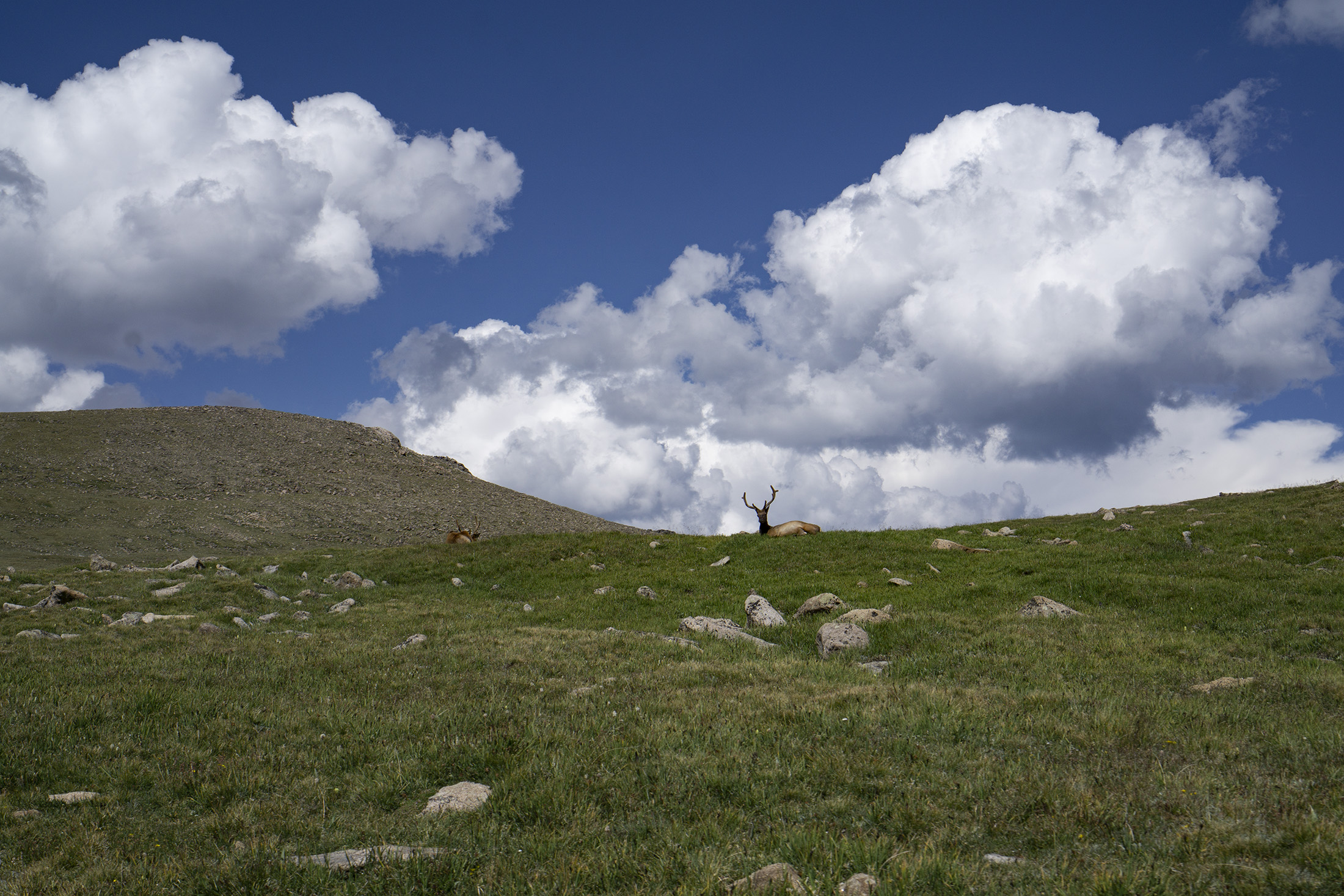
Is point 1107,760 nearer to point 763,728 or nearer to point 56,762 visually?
point 763,728

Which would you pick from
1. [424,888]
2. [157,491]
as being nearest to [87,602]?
[424,888]

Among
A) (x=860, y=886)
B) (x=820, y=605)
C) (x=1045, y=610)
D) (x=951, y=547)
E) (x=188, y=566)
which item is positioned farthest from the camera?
(x=188, y=566)

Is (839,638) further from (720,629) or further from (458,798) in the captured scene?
(458,798)

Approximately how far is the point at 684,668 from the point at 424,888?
23.3ft

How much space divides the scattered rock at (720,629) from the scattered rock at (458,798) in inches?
343

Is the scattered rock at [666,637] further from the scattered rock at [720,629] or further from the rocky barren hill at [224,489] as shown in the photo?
the rocky barren hill at [224,489]

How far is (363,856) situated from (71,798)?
13.0 feet

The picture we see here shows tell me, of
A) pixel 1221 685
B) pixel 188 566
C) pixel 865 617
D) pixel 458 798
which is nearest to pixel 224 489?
pixel 188 566

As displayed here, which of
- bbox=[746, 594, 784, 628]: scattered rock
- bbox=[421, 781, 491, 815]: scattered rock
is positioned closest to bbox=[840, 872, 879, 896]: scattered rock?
bbox=[421, 781, 491, 815]: scattered rock

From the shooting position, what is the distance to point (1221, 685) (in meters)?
11.3

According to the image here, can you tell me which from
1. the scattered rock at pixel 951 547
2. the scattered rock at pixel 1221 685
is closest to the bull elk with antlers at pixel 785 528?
the scattered rock at pixel 951 547

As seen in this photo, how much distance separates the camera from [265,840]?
21.5 ft

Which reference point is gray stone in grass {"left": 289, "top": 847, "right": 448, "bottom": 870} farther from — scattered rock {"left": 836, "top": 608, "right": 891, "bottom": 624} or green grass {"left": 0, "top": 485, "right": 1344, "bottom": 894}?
scattered rock {"left": 836, "top": 608, "right": 891, "bottom": 624}

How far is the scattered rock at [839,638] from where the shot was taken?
14.6m
